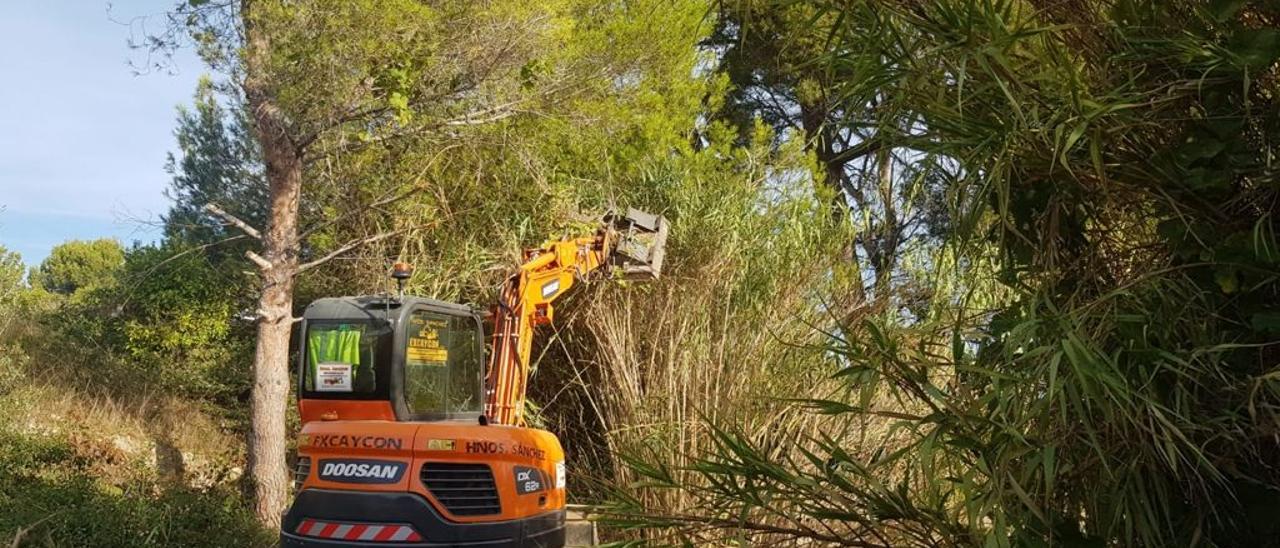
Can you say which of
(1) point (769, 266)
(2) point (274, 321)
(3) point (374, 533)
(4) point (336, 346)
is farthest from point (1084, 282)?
(2) point (274, 321)

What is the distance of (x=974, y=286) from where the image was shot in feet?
9.45

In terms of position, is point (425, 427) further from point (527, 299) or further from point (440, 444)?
point (527, 299)

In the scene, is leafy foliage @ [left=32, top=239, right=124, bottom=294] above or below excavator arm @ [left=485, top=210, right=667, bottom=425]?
above

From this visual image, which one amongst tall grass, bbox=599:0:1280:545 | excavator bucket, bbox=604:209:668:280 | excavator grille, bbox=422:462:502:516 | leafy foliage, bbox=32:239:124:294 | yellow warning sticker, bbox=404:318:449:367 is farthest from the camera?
leafy foliage, bbox=32:239:124:294

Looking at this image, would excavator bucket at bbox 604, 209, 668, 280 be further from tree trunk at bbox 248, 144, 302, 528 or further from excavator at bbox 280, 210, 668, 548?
tree trunk at bbox 248, 144, 302, 528

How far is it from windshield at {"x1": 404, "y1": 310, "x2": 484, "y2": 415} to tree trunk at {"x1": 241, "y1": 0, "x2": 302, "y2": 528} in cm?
322

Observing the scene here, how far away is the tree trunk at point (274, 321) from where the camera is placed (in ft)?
29.7

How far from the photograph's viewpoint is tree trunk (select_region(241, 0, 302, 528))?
9.05 m

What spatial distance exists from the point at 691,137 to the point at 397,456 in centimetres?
668

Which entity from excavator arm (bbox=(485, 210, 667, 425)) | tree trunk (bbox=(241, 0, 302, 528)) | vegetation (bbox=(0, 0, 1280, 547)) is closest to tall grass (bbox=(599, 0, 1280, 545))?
vegetation (bbox=(0, 0, 1280, 547))

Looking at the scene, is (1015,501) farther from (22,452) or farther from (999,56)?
(22,452)

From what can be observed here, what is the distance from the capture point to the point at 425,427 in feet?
17.8

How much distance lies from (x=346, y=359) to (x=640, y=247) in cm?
233

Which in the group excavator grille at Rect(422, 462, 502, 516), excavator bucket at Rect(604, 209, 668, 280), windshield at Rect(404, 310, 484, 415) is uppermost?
excavator bucket at Rect(604, 209, 668, 280)
